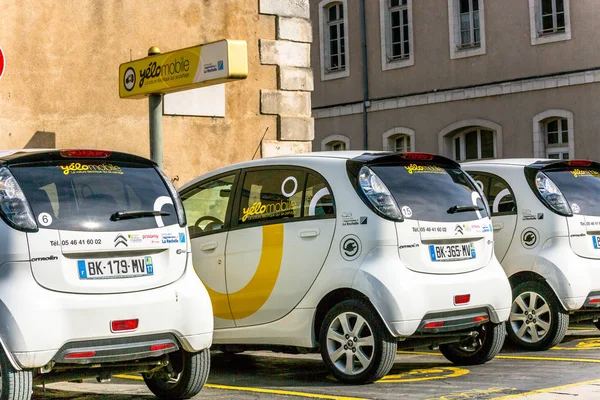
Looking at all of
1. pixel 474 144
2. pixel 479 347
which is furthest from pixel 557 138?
pixel 479 347

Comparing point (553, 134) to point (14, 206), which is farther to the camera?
point (553, 134)

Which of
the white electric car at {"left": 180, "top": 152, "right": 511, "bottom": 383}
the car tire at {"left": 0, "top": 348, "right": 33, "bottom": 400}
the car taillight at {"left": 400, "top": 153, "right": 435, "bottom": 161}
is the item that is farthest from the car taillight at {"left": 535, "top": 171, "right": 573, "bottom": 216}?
the car tire at {"left": 0, "top": 348, "right": 33, "bottom": 400}

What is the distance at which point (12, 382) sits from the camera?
6.39 m

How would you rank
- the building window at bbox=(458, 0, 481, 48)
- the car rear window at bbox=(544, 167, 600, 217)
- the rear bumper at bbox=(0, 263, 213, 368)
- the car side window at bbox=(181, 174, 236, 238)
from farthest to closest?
the building window at bbox=(458, 0, 481, 48)
the car rear window at bbox=(544, 167, 600, 217)
the car side window at bbox=(181, 174, 236, 238)
the rear bumper at bbox=(0, 263, 213, 368)

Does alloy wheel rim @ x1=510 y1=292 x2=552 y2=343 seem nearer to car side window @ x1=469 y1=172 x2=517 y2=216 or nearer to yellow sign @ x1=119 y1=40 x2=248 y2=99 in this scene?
car side window @ x1=469 y1=172 x2=517 y2=216

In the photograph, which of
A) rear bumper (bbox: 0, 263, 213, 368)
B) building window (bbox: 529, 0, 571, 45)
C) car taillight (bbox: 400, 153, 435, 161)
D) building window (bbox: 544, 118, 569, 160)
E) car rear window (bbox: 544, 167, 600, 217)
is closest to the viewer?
rear bumper (bbox: 0, 263, 213, 368)

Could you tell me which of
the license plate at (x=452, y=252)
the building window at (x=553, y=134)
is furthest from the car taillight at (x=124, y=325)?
the building window at (x=553, y=134)

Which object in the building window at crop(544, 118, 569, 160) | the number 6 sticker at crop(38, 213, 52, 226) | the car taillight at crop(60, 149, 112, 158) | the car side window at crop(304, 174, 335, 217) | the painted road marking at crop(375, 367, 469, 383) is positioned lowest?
the painted road marking at crop(375, 367, 469, 383)

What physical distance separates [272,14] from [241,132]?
1639 mm

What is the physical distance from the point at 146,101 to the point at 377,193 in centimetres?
627

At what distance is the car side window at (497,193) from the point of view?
10320 millimetres

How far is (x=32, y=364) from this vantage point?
21.0 ft

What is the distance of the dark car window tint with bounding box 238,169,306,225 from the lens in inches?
340

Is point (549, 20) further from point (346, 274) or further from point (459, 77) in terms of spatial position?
point (346, 274)
